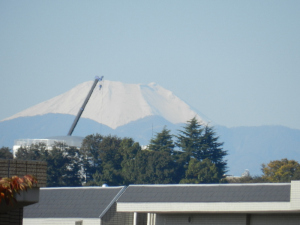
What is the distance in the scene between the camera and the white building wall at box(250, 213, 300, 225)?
3059 cm

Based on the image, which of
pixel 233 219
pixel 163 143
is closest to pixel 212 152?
pixel 163 143

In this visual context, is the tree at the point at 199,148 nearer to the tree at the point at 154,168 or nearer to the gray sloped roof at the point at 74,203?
the tree at the point at 154,168

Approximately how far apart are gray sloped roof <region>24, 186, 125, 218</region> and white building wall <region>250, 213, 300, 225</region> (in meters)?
8.13

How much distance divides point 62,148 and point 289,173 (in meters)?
39.3

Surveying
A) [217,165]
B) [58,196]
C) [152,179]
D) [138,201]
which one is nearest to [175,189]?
[138,201]

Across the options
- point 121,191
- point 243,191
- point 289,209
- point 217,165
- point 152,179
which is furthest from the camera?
point 217,165

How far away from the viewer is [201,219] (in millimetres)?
32375

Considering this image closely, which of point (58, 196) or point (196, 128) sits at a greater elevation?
point (196, 128)

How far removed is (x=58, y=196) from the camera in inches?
1511

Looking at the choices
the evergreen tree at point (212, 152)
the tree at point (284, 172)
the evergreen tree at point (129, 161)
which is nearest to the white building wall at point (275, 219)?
the evergreen tree at point (129, 161)

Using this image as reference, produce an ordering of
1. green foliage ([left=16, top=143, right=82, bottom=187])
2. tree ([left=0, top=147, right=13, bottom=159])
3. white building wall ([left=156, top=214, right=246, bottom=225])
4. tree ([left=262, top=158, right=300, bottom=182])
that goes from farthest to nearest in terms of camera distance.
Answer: tree ([left=262, top=158, right=300, bottom=182]), tree ([left=0, top=147, right=13, bottom=159]), green foliage ([left=16, top=143, right=82, bottom=187]), white building wall ([left=156, top=214, right=246, bottom=225])

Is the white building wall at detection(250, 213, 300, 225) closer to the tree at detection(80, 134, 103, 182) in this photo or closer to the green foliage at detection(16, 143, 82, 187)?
the green foliage at detection(16, 143, 82, 187)

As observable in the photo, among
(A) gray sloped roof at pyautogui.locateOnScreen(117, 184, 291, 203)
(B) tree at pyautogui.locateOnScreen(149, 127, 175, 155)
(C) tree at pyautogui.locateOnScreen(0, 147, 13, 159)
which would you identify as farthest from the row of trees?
(A) gray sloped roof at pyautogui.locateOnScreen(117, 184, 291, 203)

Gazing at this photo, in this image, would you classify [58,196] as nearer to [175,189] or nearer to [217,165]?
[175,189]
